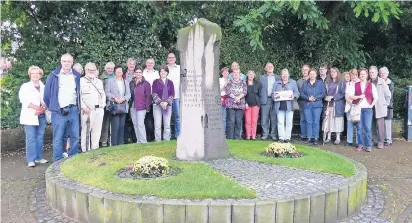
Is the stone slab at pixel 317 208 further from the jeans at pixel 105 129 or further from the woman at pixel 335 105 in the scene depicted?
the jeans at pixel 105 129

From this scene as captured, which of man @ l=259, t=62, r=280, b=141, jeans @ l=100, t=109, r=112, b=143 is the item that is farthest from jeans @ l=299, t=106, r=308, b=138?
jeans @ l=100, t=109, r=112, b=143

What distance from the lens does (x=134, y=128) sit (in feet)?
35.9

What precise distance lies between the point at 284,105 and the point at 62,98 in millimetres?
5492

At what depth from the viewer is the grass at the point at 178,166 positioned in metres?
5.82

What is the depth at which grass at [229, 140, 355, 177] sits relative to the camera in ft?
23.5

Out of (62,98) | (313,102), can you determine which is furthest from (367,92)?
(62,98)

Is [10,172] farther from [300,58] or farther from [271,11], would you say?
[300,58]

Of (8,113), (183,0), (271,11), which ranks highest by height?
(183,0)

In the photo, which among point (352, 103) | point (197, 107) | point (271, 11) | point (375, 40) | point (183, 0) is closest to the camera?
point (197, 107)

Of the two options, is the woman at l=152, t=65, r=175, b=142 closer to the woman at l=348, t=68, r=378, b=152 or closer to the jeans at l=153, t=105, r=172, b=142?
the jeans at l=153, t=105, r=172, b=142

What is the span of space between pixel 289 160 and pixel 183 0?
30.5ft

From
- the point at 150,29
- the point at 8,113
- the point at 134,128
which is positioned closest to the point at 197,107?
the point at 134,128

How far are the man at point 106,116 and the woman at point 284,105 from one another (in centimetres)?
415

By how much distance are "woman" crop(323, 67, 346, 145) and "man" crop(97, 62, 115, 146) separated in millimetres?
5467
